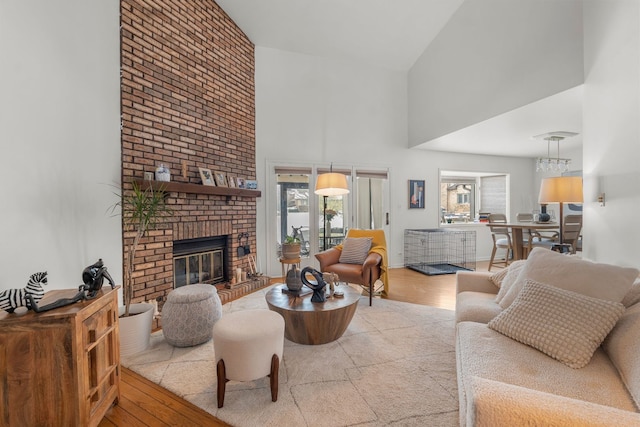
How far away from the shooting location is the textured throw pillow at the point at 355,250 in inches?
148

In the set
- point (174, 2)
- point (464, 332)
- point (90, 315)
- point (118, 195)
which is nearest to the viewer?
point (90, 315)

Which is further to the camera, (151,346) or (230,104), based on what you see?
(230,104)

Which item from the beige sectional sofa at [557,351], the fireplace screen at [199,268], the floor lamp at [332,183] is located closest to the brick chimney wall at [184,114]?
the fireplace screen at [199,268]

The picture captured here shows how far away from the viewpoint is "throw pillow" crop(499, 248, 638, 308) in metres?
1.44

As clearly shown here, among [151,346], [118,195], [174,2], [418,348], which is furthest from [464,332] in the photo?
[174,2]

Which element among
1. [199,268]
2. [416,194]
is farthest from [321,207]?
[199,268]

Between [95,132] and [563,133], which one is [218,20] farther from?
[563,133]

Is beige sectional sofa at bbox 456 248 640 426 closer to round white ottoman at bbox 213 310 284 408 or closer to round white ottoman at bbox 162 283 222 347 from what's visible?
round white ottoman at bbox 213 310 284 408

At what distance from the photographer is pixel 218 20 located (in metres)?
3.86

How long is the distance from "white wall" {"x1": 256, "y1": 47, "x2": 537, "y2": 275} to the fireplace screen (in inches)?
34.5

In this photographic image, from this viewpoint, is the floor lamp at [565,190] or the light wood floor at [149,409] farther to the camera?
the floor lamp at [565,190]

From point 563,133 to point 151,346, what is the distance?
6.03m

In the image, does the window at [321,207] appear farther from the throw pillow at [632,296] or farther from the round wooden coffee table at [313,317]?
the throw pillow at [632,296]

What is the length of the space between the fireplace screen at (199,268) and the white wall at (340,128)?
34.5 inches
